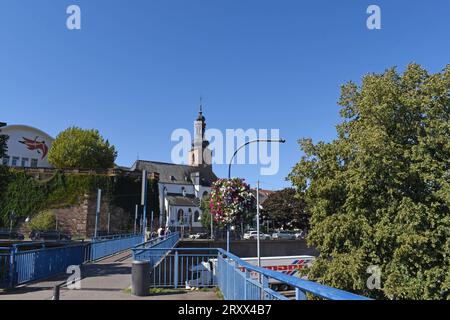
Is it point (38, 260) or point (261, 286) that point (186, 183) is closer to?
point (38, 260)

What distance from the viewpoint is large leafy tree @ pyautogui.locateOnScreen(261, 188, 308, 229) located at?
205 ft

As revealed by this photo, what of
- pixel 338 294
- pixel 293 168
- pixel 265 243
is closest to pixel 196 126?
pixel 265 243

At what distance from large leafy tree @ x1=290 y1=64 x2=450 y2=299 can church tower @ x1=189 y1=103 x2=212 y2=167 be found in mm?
85951

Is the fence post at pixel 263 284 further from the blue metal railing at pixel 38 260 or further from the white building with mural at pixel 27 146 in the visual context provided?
the white building with mural at pixel 27 146

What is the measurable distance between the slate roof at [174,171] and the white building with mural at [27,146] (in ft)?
68.9

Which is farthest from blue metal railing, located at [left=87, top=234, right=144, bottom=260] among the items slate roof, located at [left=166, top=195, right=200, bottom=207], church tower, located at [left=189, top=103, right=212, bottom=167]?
church tower, located at [left=189, top=103, right=212, bottom=167]

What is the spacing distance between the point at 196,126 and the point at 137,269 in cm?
9847

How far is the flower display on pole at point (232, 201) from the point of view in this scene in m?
24.0

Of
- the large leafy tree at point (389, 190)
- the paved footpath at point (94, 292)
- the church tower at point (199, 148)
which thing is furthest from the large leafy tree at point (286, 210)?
the paved footpath at point (94, 292)

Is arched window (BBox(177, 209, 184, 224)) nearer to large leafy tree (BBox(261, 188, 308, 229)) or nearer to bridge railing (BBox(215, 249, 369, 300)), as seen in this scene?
large leafy tree (BBox(261, 188, 308, 229))

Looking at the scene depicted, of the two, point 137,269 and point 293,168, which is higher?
point 293,168

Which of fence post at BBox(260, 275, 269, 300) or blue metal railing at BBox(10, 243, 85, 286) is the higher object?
fence post at BBox(260, 275, 269, 300)
